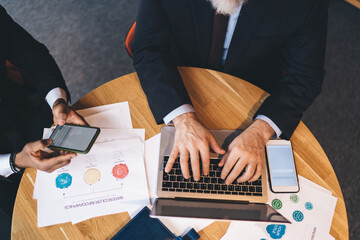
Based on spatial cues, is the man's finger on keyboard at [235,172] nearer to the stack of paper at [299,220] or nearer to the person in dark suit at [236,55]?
the person in dark suit at [236,55]

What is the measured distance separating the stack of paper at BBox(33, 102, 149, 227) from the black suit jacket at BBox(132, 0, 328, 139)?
19 cm

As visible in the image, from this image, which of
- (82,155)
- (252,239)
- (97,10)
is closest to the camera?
(252,239)

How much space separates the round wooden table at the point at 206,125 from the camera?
0.84 meters

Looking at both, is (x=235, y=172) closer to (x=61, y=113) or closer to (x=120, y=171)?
(x=120, y=171)

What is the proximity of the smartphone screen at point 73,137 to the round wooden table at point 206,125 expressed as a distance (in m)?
0.15

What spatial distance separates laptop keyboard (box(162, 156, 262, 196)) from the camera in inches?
33.3

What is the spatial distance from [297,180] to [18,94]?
1.36 metres

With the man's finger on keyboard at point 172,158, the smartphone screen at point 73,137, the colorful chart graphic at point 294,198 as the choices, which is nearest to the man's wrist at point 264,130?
the colorful chart graphic at point 294,198

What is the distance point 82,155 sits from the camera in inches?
37.1

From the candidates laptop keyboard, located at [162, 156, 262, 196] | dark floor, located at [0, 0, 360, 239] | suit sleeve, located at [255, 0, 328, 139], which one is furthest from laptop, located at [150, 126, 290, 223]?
dark floor, located at [0, 0, 360, 239]

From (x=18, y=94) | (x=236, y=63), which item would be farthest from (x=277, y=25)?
(x=18, y=94)

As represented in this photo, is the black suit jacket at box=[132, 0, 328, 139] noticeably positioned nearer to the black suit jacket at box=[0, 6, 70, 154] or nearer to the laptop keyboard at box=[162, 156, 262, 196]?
the laptop keyboard at box=[162, 156, 262, 196]

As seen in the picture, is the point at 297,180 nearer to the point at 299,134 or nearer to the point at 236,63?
the point at 299,134

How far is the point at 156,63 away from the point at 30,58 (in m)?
0.64
